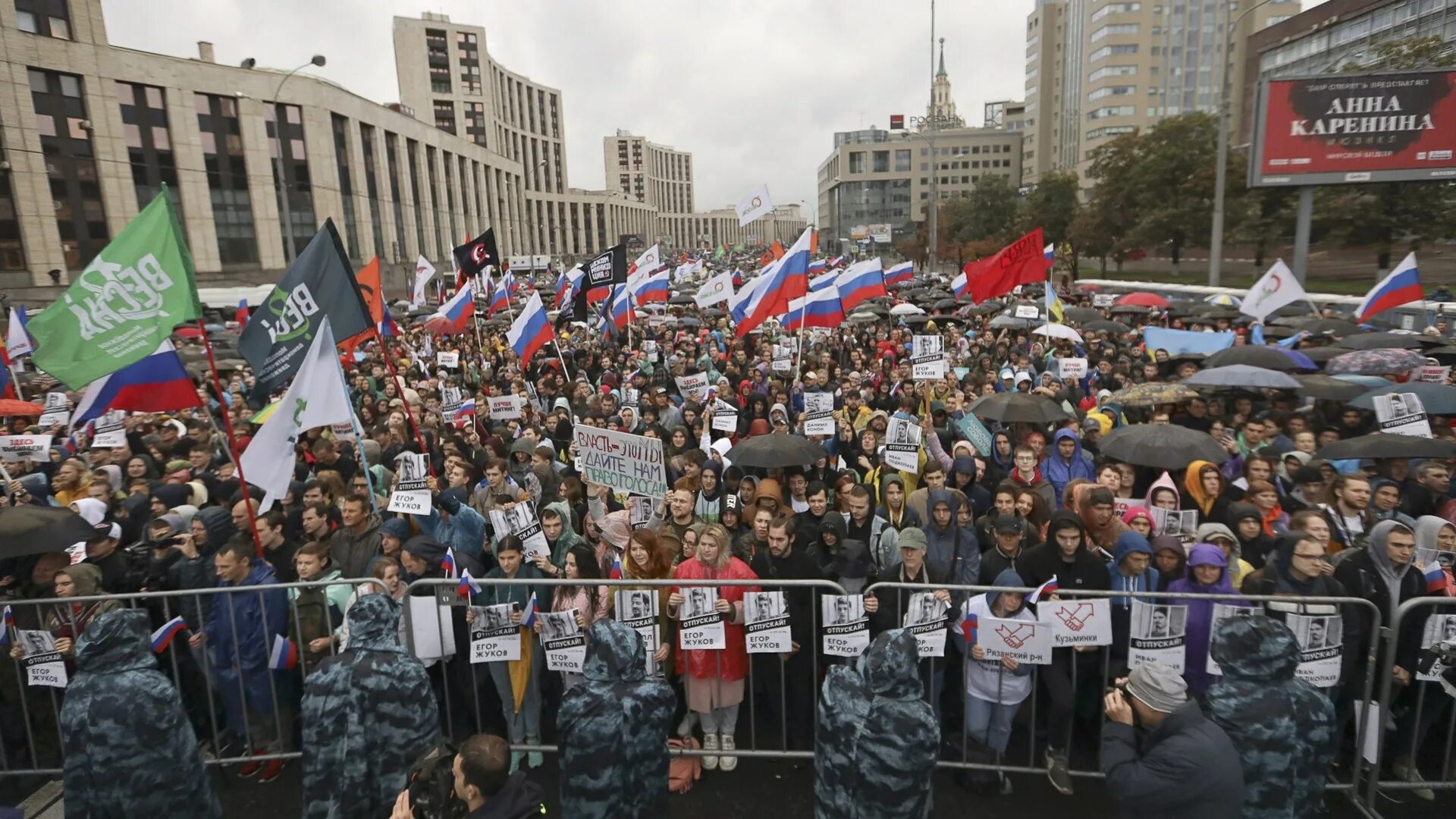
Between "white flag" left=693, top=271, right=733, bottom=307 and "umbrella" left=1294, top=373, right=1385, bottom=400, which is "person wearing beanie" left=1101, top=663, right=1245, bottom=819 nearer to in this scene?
"umbrella" left=1294, top=373, right=1385, bottom=400

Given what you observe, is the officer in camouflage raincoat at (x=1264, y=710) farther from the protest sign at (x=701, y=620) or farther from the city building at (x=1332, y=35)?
the city building at (x=1332, y=35)

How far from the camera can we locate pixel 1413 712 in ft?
14.7

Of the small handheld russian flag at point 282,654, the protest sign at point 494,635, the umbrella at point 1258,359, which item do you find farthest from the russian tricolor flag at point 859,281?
the small handheld russian flag at point 282,654

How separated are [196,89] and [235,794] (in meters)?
53.8

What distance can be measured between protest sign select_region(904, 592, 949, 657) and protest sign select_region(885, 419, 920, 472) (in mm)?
2770

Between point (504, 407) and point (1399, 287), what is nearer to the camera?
point (504, 407)

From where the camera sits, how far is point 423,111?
93.9m

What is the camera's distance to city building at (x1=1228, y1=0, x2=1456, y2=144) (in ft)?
133

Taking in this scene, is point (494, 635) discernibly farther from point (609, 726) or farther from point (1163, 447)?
point (1163, 447)

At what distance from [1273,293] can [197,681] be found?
16.0 metres

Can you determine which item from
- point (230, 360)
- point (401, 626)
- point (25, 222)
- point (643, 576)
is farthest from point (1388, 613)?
point (25, 222)

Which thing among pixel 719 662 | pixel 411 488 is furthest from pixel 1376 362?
pixel 411 488

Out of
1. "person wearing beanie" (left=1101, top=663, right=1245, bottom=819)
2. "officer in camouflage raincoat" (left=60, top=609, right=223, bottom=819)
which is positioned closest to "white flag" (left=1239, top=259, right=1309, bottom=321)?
"person wearing beanie" (left=1101, top=663, right=1245, bottom=819)

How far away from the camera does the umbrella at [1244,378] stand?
8664mm
